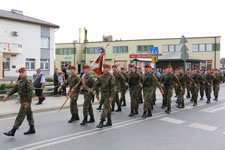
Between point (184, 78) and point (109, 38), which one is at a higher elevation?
point (109, 38)

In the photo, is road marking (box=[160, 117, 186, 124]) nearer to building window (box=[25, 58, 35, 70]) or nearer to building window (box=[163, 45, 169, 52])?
building window (box=[25, 58, 35, 70])

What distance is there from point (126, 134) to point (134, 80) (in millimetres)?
3233

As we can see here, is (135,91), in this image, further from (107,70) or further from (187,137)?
(187,137)

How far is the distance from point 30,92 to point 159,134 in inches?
141

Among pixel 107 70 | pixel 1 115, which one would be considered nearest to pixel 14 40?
pixel 1 115

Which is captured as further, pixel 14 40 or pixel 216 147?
pixel 14 40

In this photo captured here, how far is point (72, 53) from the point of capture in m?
57.1

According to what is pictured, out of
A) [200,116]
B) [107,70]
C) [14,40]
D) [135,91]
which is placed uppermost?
[14,40]

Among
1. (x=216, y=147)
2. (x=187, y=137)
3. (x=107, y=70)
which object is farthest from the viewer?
(x=107, y=70)

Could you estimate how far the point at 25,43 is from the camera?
1132 inches

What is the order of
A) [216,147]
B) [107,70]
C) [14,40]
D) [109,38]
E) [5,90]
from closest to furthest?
[216,147] → [107,70] → [5,90] → [14,40] → [109,38]

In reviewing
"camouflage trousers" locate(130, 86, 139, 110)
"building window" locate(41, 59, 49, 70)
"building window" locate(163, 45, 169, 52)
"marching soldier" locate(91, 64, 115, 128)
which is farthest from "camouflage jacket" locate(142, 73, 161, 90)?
"building window" locate(163, 45, 169, 52)

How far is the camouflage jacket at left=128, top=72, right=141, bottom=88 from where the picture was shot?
908cm

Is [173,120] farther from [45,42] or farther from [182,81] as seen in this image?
[45,42]
